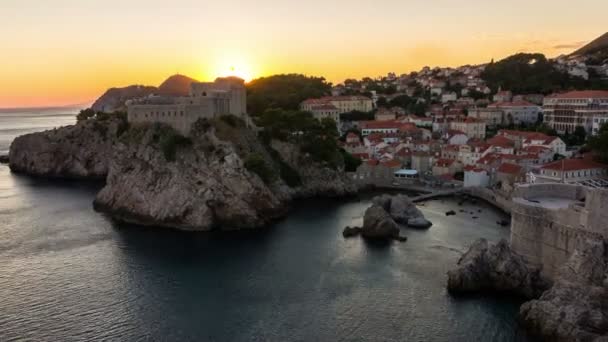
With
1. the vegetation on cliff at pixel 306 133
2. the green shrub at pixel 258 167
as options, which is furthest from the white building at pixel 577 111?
the green shrub at pixel 258 167

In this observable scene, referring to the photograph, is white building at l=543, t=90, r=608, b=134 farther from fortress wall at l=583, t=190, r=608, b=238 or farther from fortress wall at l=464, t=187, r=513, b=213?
fortress wall at l=583, t=190, r=608, b=238

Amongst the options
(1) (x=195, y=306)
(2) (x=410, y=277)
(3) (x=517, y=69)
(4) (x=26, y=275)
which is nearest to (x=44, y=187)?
(4) (x=26, y=275)

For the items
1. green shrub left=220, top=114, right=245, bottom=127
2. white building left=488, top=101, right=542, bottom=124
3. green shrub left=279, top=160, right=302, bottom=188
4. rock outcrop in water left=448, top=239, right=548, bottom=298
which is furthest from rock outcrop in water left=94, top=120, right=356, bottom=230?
white building left=488, top=101, right=542, bottom=124

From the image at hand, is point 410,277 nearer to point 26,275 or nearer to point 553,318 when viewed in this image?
point 553,318

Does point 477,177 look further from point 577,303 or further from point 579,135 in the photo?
point 577,303

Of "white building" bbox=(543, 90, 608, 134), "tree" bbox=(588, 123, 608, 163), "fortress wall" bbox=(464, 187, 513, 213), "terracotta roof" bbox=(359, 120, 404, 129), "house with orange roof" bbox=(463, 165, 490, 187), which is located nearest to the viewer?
"fortress wall" bbox=(464, 187, 513, 213)

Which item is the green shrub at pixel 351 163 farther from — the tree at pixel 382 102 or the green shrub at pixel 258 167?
the tree at pixel 382 102
